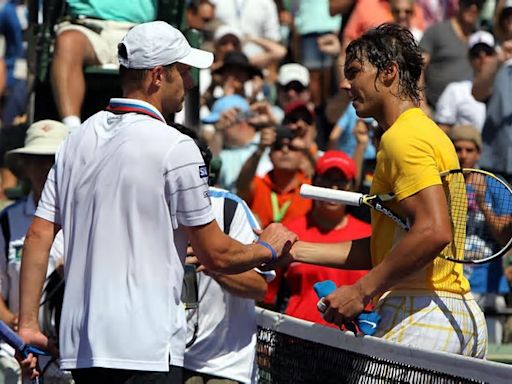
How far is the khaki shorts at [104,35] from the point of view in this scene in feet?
26.1

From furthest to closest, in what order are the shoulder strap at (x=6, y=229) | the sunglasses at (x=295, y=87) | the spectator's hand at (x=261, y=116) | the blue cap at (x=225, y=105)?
the sunglasses at (x=295, y=87)
the blue cap at (x=225, y=105)
the spectator's hand at (x=261, y=116)
the shoulder strap at (x=6, y=229)

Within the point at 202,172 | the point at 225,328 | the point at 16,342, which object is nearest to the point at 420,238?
the point at 202,172

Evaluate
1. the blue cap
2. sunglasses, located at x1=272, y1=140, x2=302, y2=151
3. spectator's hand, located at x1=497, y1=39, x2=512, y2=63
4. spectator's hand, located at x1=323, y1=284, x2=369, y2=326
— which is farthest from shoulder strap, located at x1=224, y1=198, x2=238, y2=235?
spectator's hand, located at x1=497, y1=39, x2=512, y2=63

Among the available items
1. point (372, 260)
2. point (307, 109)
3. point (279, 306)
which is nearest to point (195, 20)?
point (307, 109)

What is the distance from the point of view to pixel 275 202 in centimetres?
915

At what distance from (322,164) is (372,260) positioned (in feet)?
10.3

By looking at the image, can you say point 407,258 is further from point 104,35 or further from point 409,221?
point 104,35

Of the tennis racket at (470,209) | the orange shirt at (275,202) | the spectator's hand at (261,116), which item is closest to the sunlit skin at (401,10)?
the spectator's hand at (261,116)

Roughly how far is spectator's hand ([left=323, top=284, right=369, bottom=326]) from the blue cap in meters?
6.01

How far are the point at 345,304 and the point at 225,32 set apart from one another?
8118 mm

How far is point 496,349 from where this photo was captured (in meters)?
7.84

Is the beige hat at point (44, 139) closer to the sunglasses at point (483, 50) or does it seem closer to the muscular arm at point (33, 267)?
the muscular arm at point (33, 267)

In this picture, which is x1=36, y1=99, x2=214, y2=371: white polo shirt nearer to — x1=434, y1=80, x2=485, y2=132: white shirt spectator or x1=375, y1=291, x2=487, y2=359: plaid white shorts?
x1=375, y1=291, x2=487, y2=359: plaid white shorts

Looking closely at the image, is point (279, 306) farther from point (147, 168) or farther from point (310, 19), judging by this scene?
point (310, 19)
